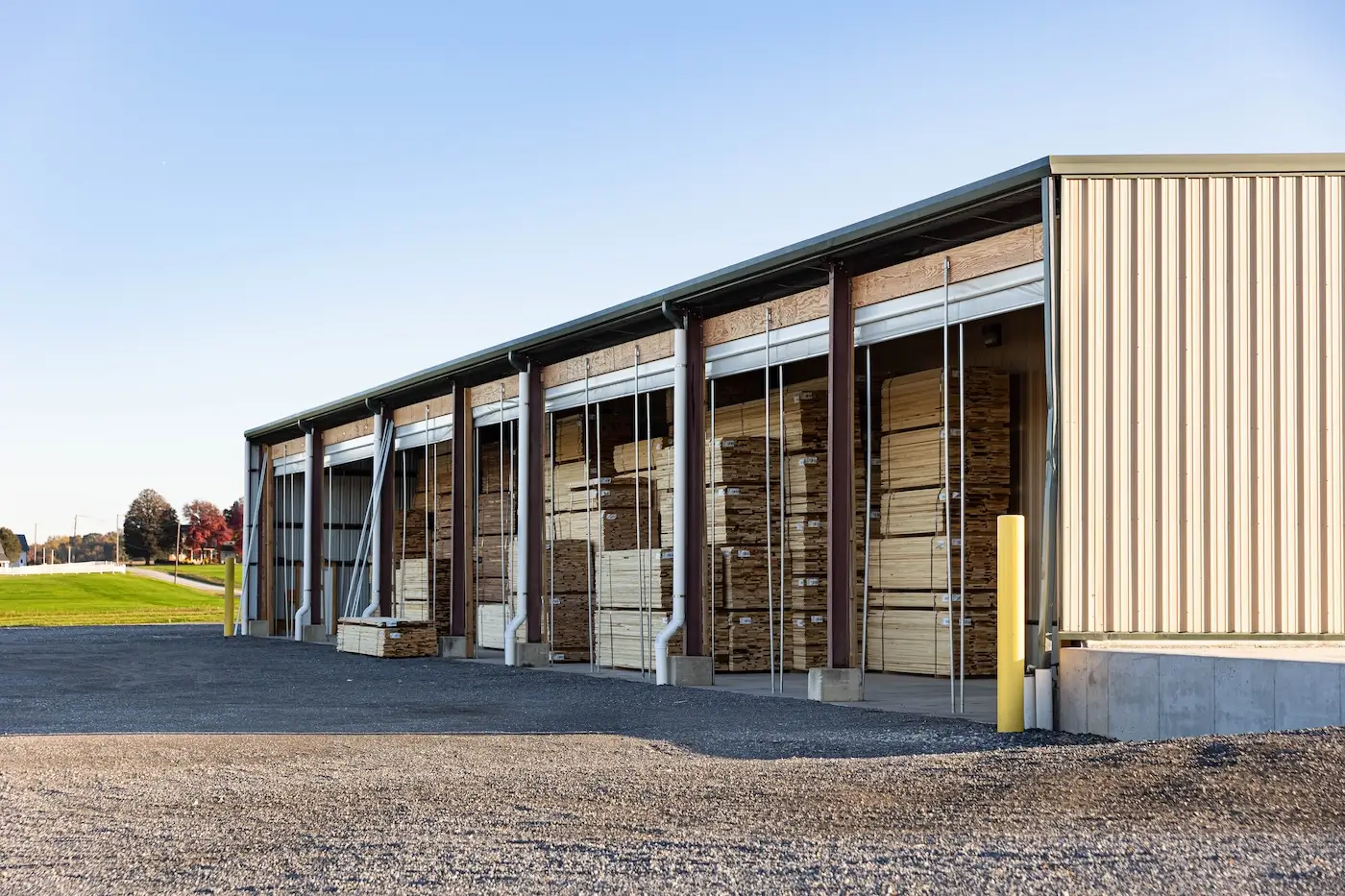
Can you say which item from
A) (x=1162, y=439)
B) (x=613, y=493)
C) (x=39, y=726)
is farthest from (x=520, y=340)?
(x=1162, y=439)

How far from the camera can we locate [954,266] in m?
13.3

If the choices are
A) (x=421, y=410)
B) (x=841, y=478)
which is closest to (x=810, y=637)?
(x=841, y=478)

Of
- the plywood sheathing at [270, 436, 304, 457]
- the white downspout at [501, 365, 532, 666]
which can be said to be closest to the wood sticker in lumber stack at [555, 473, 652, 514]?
the white downspout at [501, 365, 532, 666]

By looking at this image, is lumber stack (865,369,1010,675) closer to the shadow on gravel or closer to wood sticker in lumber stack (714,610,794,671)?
wood sticker in lumber stack (714,610,794,671)

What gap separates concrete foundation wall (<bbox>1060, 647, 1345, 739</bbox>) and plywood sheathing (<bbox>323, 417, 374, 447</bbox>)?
62.8ft

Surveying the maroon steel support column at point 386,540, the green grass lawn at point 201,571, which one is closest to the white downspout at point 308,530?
the maroon steel support column at point 386,540

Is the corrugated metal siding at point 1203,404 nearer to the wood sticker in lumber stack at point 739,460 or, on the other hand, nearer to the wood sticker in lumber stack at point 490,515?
the wood sticker in lumber stack at point 739,460

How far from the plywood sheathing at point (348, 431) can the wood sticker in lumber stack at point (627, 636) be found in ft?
31.2

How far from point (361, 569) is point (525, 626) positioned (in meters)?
8.64

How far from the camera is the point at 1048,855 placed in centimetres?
604

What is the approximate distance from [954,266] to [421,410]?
13.9 m

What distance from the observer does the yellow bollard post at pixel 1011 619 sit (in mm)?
11219

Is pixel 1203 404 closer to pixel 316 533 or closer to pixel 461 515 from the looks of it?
pixel 461 515

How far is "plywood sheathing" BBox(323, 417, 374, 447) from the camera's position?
91.8 ft
